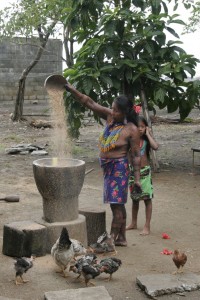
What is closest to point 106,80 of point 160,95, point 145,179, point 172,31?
point 160,95

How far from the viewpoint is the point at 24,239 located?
533 cm

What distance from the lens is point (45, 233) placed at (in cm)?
545

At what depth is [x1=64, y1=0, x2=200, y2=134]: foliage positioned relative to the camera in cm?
923

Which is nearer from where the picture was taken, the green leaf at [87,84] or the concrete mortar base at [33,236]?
the concrete mortar base at [33,236]

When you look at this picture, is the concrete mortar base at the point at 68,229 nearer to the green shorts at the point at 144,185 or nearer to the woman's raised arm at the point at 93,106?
the green shorts at the point at 144,185

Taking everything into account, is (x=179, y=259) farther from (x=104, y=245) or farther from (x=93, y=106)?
(x=93, y=106)

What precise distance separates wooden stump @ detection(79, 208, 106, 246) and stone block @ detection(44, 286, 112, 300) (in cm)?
161

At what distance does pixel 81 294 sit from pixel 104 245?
4.29 feet

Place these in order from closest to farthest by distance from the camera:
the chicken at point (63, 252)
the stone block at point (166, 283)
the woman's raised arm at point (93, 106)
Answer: the stone block at point (166, 283), the chicken at point (63, 252), the woman's raised arm at point (93, 106)

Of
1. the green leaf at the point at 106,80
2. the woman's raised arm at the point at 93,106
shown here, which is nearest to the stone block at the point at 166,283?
the woman's raised arm at the point at 93,106

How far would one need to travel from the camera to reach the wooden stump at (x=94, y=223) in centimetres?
591

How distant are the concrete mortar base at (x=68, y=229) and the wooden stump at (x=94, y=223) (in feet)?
0.85

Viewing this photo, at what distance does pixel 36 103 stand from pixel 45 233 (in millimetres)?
17840

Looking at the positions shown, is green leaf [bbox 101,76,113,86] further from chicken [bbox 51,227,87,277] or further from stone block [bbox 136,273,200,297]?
stone block [bbox 136,273,200,297]
